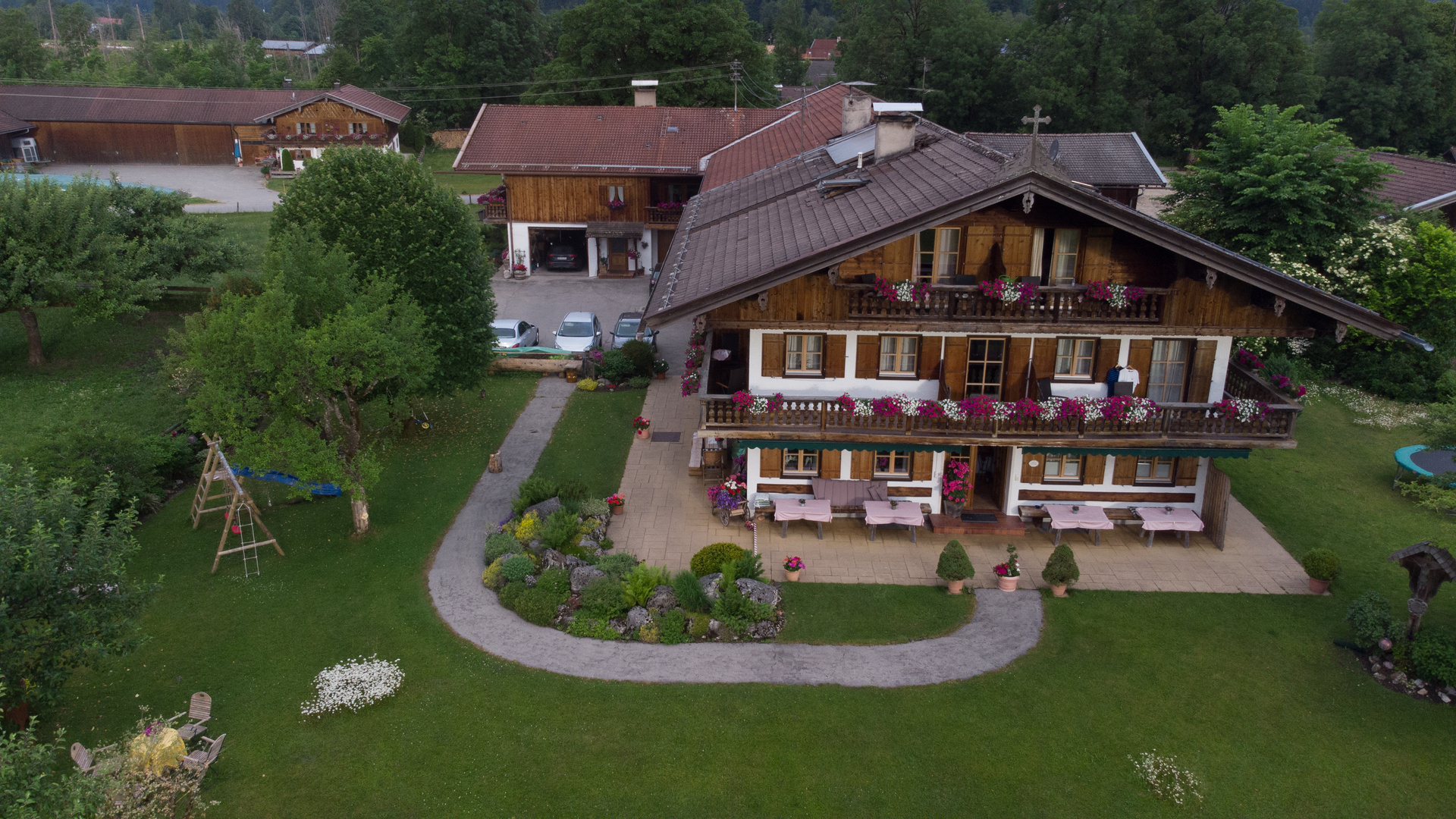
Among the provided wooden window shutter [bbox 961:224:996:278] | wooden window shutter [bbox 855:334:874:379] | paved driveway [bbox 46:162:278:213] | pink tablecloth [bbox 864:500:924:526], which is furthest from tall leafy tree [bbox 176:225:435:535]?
paved driveway [bbox 46:162:278:213]

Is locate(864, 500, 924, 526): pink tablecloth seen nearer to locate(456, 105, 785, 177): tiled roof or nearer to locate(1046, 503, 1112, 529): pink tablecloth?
locate(1046, 503, 1112, 529): pink tablecloth

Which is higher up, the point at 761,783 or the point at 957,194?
the point at 957,194

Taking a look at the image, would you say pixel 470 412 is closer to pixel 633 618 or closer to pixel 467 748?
pixel 633 618

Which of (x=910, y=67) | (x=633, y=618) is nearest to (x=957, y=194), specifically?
(x=633, y=618)

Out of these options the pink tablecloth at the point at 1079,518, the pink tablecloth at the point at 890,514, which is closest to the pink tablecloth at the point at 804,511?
the pink tablecloth at the point at 890,514

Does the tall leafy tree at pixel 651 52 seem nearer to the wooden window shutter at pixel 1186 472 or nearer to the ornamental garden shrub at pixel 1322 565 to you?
the wooden window shutter at pixel 1186 472
